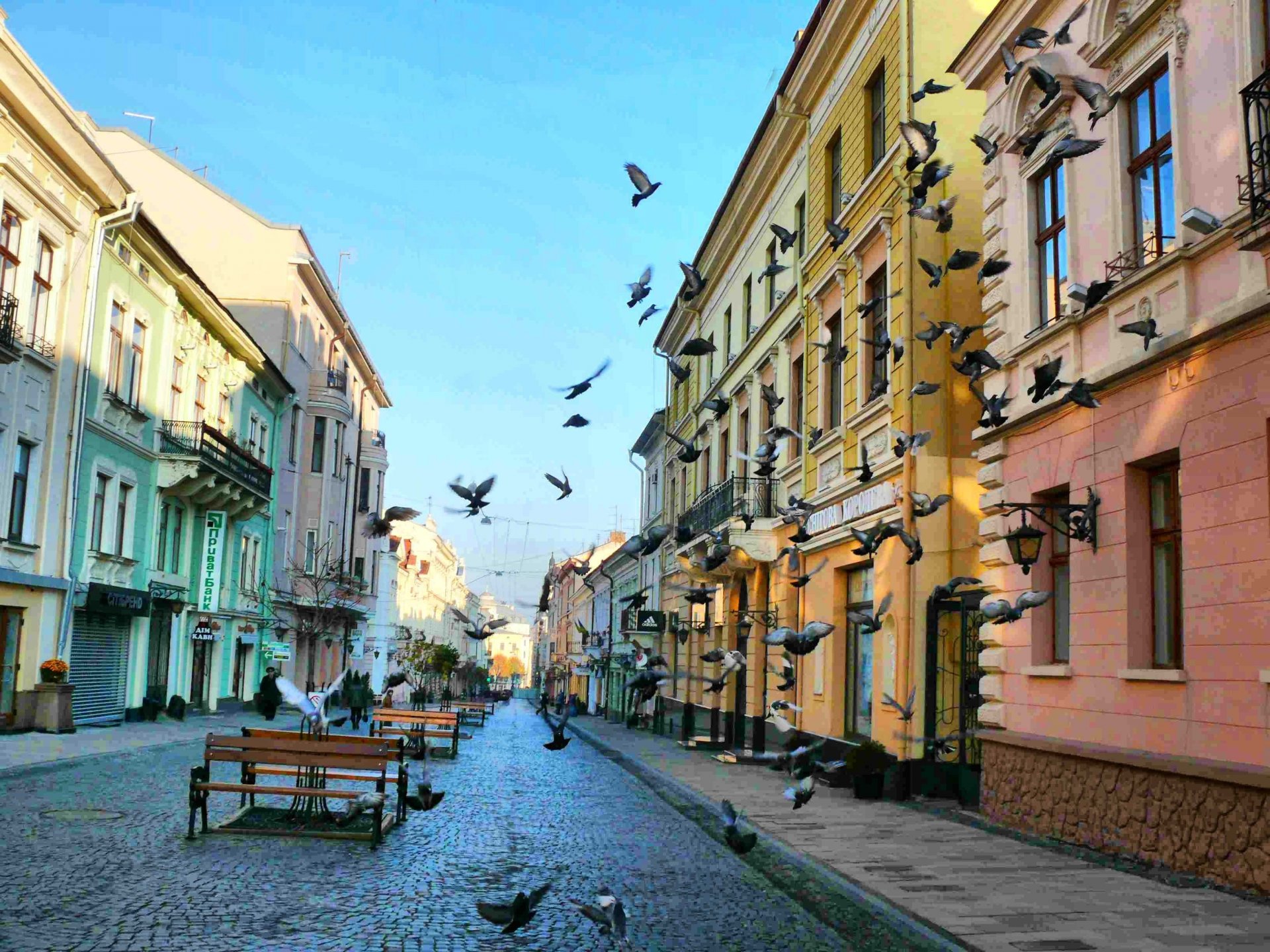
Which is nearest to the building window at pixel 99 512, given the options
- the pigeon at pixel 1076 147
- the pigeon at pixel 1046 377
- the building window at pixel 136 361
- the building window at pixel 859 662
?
the building window at pixel 136 361

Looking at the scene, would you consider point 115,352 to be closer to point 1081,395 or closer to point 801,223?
point 801,223

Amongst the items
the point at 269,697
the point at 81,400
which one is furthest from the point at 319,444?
the point at 81,400

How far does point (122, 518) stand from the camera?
92.7 ft

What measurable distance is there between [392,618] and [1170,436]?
72.7m

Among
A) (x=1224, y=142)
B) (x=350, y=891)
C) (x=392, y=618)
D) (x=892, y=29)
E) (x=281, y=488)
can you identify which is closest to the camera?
(x=350, y=891)

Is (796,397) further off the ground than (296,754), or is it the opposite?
(796,397)

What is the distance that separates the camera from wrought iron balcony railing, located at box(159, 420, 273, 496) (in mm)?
30969

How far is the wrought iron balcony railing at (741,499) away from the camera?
2447 cm

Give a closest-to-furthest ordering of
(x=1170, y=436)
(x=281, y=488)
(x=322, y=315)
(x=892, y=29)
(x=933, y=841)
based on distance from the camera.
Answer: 1. (x=1170, y=436)
2. (x=933, y=841)
3. (x=892, y=29)
4. (x=281, y=488)
5. (x=322, y=315)

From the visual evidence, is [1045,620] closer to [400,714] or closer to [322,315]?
[400,714]

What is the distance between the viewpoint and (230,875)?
355 inches

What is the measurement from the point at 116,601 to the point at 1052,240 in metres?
21.1

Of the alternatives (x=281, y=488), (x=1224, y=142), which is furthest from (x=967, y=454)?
(x=281, y=488)

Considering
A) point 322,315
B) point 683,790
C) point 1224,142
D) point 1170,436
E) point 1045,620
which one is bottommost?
point 683,790
